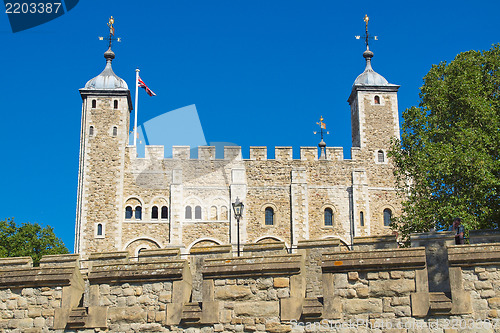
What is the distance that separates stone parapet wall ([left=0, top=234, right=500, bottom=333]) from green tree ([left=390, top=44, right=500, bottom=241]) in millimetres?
14310

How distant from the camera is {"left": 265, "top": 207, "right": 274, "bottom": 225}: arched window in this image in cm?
4106

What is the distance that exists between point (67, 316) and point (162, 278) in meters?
1.60

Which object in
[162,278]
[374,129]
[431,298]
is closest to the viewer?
[431,298]

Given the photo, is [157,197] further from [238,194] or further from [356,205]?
[356,205]

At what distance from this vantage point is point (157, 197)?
41.0m

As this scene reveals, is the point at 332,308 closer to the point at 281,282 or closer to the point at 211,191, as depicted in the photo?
the point at 281,282

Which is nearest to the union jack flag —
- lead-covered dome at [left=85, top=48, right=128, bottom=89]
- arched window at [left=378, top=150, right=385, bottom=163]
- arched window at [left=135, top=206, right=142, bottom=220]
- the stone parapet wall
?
lead-covered dome at [left=85, top=48, right=128, bottom=89]

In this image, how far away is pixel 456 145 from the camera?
27.2 metres

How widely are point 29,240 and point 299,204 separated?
51.9 feet

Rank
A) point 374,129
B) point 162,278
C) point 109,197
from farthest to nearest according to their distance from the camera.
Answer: point 374,129 → point 109,197 → point 162,278

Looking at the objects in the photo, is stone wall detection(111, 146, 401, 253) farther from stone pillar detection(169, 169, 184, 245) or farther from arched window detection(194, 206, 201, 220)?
arched window detection(194, 206, 201, 220)

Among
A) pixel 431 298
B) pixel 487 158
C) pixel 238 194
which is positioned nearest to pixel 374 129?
pixel 238 194

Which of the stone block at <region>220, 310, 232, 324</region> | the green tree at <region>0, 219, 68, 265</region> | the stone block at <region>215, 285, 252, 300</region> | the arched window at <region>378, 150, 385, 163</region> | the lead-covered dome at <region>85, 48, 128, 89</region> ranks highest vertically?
the lead-covered dome at <region>85, 48, 128, 89</region>

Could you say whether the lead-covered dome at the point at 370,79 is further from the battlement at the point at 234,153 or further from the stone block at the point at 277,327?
the stone block at the point at 277,327
